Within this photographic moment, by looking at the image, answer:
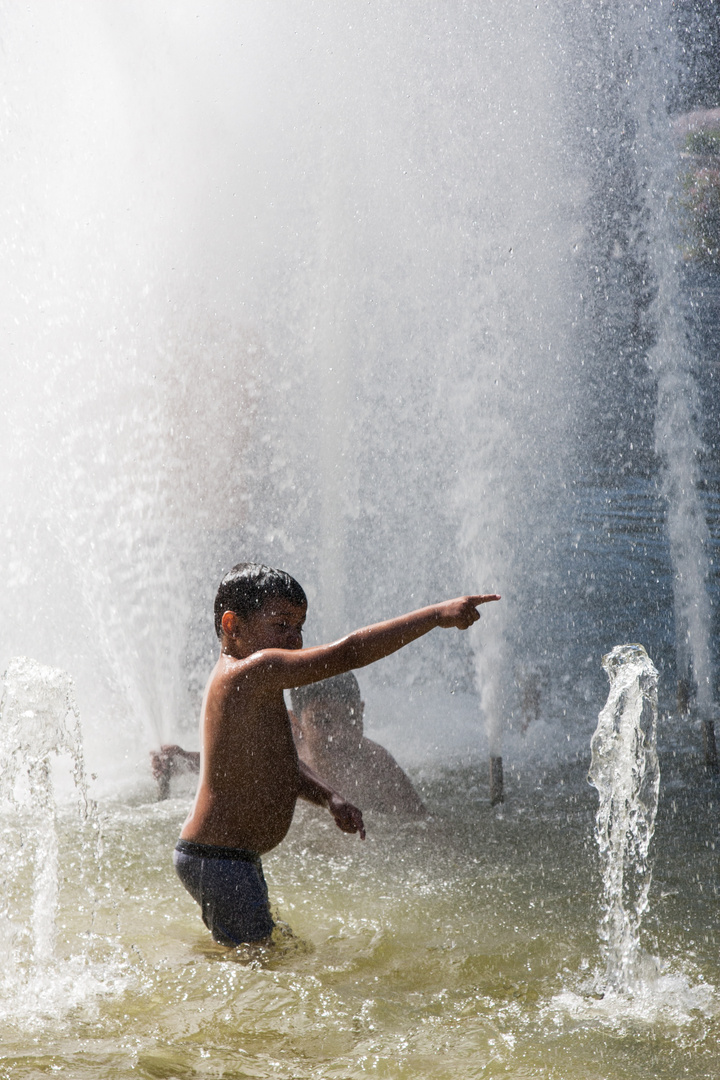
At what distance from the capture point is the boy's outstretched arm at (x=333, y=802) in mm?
2586

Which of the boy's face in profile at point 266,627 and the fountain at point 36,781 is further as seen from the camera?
the fountain at point 36,781

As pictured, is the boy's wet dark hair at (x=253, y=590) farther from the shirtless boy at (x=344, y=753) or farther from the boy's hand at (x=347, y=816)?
the shirtless boy at (x=344, y=753)

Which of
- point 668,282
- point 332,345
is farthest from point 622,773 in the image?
point 668,282

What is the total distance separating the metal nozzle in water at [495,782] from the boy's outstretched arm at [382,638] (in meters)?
2.57

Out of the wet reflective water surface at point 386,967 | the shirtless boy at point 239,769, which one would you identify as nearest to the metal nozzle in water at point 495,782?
the wet reflective water surface at point 386,967

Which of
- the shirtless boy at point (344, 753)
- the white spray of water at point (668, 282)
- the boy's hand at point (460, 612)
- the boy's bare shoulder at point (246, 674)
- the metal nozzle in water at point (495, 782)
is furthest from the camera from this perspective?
the white spray of water at point (668, 282)

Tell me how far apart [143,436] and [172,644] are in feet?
6.50

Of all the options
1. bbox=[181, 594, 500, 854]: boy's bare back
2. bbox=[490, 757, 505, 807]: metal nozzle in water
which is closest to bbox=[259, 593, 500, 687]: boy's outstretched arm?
bbox=[181, 594, 500, 854]: boy's bare back

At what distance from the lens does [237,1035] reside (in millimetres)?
2201

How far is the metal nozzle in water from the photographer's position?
14.9 feet

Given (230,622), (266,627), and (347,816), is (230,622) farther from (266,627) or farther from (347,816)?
(347,816)

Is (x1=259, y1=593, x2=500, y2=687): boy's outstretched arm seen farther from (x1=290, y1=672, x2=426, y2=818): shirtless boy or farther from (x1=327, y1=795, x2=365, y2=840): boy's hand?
(x1=290, y1=672, x2=426, y2=818): shirtless boy

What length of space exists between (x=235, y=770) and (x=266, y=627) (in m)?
0.37

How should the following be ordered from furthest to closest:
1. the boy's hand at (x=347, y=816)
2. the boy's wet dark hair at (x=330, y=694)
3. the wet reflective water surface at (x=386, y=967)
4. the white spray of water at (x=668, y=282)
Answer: the white spray of water at (x=668, y=282)
the boy's wet dark hair at (x=330, y=694)
the boy's hand at (x=347, y=816)
the wet reflective water surface at (x=386, y=967)
